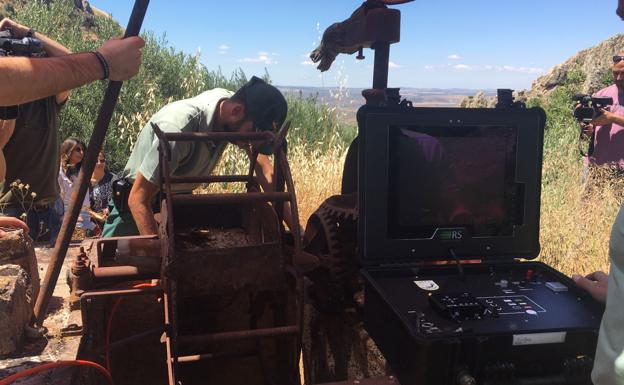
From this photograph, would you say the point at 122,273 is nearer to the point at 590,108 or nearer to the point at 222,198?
the point at 222,198

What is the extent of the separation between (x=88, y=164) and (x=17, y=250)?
21.3 inches

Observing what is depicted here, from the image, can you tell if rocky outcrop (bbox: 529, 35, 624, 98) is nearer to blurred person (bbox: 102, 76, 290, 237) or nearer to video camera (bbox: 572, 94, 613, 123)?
video camera (bbox: 572, 94, 613, 123)

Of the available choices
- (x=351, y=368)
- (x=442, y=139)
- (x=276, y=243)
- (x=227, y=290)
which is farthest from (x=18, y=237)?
(x=442, y=139)

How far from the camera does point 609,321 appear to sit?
1.04 m

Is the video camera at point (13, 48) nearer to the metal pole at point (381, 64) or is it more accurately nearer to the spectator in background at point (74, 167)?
the metal pole at point (381, 64)

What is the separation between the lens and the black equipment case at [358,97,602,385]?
1456mm

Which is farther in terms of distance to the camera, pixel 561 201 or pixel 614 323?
pixel 561 201

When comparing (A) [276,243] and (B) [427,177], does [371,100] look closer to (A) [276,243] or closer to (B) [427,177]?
(B) [427,177]

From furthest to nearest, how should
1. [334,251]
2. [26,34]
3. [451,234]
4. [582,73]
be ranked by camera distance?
[582,73], [26,34], [334,251], [451,234]

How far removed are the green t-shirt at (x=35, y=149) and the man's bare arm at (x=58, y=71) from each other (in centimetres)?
165

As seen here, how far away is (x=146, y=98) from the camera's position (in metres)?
9.06

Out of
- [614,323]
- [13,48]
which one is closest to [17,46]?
[13,48]

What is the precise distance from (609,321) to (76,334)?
2.03m

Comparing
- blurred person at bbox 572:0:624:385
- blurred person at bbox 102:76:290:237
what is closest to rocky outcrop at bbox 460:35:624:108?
blurred person at bbox 102:76:290:237
